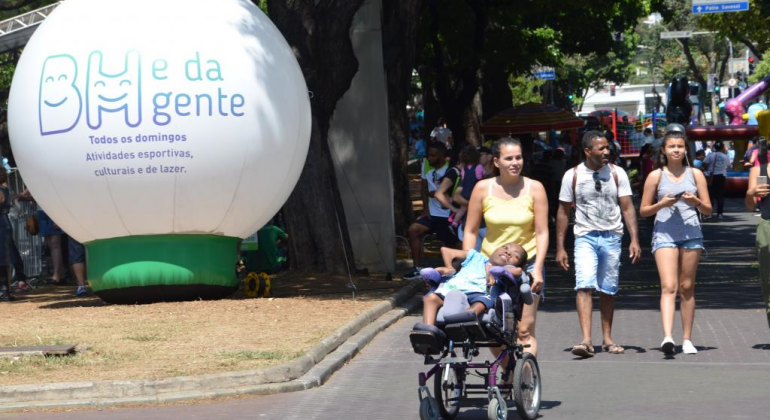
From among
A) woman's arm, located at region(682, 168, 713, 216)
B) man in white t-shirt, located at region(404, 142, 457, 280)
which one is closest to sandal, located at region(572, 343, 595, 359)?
woman's arm, located at region(682, 168, 713, 216)

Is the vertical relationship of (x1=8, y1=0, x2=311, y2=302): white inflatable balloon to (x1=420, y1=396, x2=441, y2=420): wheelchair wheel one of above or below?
above

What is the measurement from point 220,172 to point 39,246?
23.2ft

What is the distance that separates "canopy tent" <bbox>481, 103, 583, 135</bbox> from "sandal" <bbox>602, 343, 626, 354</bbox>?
21.2 meters

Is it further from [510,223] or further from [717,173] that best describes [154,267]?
[717,173]

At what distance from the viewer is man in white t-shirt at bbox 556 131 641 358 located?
1095cm

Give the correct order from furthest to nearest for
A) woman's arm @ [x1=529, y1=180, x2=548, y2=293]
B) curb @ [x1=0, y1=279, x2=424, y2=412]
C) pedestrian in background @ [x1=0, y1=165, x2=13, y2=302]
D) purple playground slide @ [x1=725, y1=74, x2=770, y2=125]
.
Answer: purple playground slide @ [x1=725, y1=74, x2=770, y2=125] < pedestrian in background @ [x1=0, y1=165, x2=13, y2=302] < curb @ [x1=0, y1=279, x2=424, y2=412] < woman's arm @ [x1=529, y1=180, x2=548, y2=293]

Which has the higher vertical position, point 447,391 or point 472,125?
point 472,125

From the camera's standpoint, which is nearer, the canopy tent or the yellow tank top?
the yellow tank top

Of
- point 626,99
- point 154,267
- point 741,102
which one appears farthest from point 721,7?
point 626,99

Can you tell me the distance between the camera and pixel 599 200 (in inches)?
433

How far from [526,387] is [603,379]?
184cm

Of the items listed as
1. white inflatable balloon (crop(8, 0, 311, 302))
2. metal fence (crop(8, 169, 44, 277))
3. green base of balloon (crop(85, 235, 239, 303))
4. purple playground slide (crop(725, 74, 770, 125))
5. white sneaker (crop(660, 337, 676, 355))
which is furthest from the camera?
purple playground slide (crop(725, 74, 770, 125))

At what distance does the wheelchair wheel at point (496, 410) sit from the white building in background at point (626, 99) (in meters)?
114

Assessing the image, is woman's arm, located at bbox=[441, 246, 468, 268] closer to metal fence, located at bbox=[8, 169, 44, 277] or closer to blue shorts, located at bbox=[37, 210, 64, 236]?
blue shorts, located at bbox=[37, 210, 64, 236]
